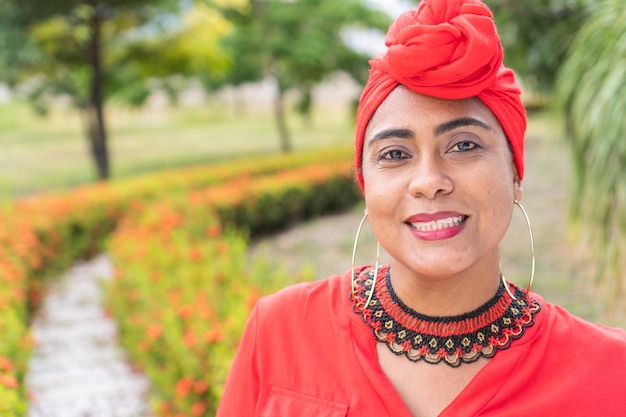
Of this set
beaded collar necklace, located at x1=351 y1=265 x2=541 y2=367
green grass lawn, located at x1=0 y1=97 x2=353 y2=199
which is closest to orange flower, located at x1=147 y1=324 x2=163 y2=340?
beaded collar necklace, located at x1=351 y1=265 x2=541 y2=367

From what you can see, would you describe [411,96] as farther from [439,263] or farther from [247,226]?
[247,226]

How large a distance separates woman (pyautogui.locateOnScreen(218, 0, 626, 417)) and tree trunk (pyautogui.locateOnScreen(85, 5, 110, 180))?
14317 mm

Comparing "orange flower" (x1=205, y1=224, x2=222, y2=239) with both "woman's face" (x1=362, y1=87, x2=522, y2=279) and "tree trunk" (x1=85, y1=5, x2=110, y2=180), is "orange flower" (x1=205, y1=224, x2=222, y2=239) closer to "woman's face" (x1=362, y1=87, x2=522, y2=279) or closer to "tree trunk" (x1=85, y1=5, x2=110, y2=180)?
"woman's face" (x1=362, y1=87, x2=522, y2=279)

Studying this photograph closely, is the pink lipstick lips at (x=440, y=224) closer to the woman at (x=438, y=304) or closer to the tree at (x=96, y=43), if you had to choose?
the woman at (x=438, y=304)

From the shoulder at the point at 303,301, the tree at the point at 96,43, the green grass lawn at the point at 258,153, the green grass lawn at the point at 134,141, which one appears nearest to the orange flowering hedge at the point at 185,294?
the shoulder at the point at 303,301

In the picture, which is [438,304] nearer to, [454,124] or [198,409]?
[454,124]

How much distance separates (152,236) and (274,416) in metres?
4.69

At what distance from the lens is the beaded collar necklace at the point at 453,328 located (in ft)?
4.94

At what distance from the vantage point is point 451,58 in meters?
1.37

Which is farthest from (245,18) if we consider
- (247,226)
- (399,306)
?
(399,306)

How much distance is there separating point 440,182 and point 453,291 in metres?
0.30

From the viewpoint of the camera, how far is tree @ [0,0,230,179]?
13109 mm

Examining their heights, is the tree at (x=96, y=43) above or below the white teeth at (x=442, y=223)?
above

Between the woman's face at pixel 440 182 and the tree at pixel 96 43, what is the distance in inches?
520
